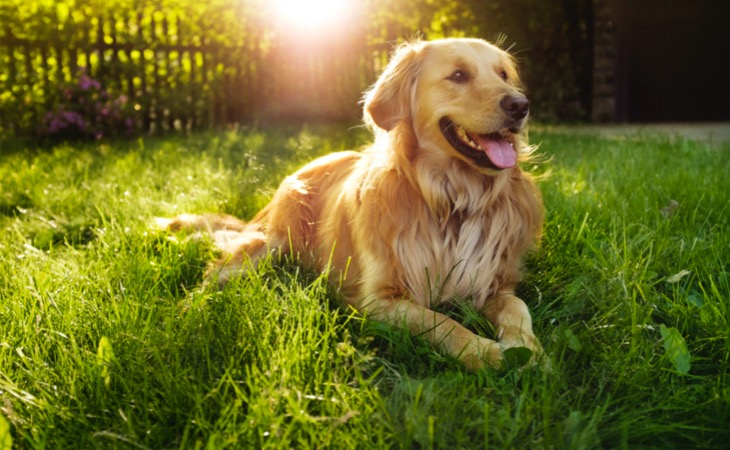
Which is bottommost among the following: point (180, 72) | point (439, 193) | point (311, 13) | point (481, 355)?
point (481, 355)

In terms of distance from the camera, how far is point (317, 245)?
2951 mm

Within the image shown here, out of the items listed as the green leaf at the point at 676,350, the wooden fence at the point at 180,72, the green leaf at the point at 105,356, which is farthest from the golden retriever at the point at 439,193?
the wooden fence at the point at 180,72

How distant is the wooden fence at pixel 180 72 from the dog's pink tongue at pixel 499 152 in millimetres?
6516

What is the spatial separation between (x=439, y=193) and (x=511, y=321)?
61 cm

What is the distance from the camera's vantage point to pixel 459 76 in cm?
253

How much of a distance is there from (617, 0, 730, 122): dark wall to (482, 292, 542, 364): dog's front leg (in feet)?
28.6

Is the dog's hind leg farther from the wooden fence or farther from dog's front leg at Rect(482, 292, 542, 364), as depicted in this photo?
the wooden fence

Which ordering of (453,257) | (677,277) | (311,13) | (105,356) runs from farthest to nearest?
1. (311,13)
2. (453,257)
3. (677,277)
4. (105,356)

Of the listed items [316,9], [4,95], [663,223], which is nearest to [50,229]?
[663,223]

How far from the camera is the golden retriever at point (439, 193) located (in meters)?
2.38

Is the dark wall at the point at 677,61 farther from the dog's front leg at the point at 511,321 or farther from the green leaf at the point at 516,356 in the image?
Result: the green leaf at the point at 516,356

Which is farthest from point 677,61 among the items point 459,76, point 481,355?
point 481,355

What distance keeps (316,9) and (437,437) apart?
28.3ft

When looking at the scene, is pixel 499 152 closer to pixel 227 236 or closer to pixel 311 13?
pixel 227 236
